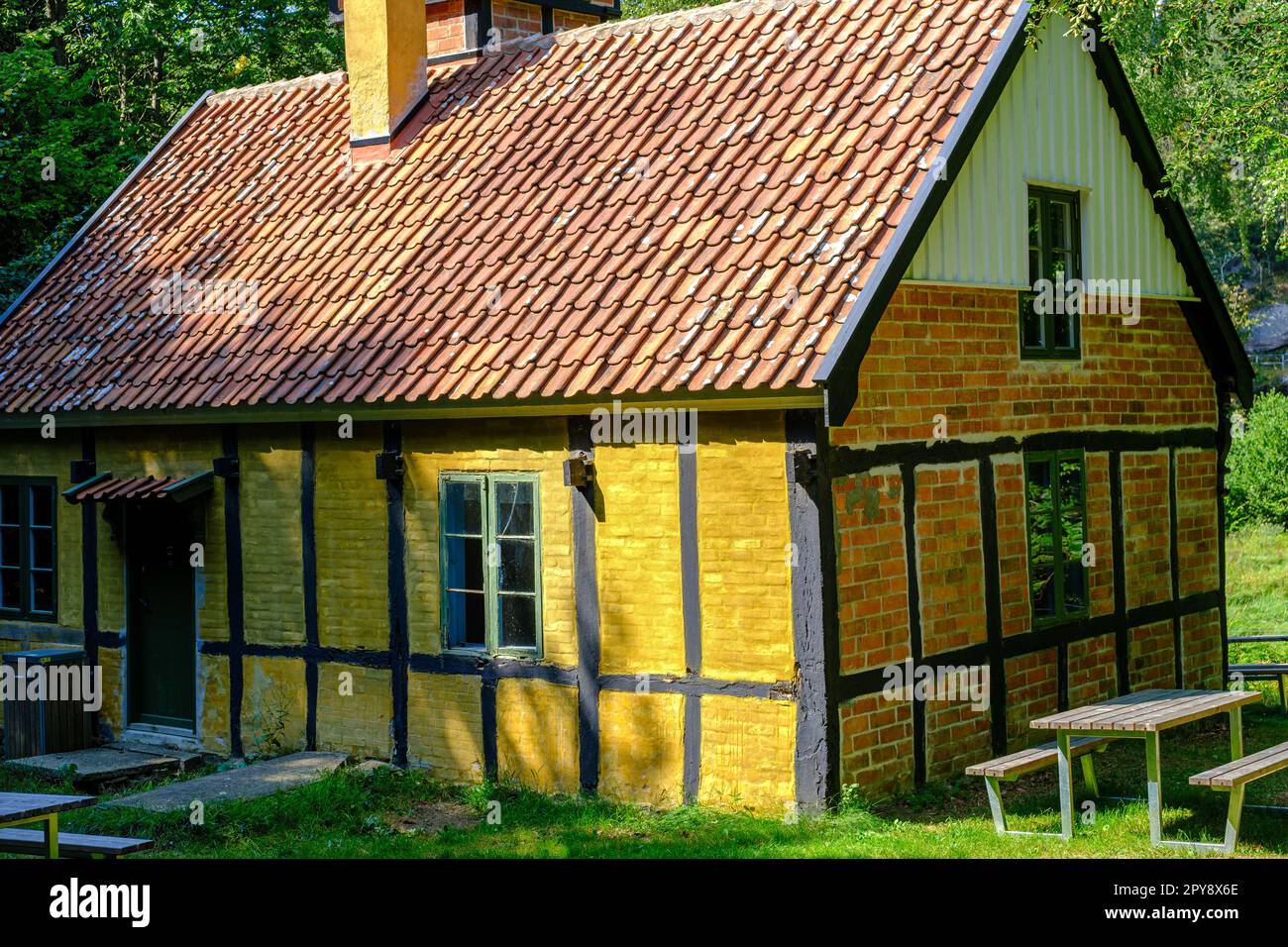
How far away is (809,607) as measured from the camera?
9.93m

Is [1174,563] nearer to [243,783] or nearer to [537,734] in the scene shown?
[537,734]

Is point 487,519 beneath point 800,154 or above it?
beneath

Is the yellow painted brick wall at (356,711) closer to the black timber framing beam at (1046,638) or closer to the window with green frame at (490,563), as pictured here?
the window with green frame at (490,563)

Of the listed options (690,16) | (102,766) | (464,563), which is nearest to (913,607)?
(464,563)

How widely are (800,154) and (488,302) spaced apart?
2.62 meters

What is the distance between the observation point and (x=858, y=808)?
389 inches

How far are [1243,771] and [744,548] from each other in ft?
10.8

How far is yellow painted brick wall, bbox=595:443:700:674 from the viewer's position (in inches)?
415

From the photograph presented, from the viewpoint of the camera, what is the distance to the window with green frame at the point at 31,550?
583 inches

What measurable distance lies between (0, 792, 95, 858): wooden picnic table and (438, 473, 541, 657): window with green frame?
3640 mm

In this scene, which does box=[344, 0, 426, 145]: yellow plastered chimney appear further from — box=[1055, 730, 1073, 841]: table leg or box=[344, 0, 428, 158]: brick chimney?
box=[1055, 730, 1073, 841]: table leg
